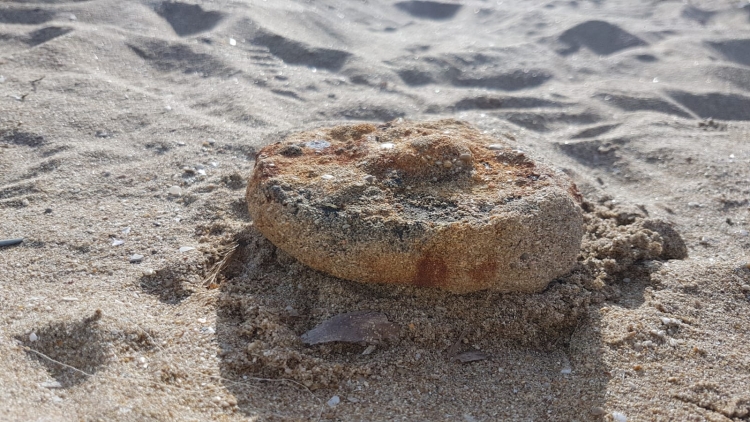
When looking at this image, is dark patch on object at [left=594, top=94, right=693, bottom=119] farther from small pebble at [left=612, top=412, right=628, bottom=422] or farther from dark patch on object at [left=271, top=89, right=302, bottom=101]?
small pebble at [left=612, top=412, right=628, bottom=422]

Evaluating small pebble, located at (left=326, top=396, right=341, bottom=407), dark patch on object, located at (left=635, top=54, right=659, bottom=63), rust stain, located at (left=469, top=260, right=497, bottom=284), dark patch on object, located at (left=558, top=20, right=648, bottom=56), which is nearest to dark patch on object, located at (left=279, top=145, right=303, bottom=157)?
rust stain, located at (left=469, top=260, right=497, bottom=284)

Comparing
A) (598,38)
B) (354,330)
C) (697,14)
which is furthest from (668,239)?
(697,14)

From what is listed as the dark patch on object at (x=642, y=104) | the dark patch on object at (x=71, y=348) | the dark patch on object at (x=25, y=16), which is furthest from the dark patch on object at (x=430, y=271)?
the dark patch on object at (x=25, y=16)

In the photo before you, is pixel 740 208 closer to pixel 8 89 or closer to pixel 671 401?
pixel 671 401

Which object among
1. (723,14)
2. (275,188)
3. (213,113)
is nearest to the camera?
(275,188)

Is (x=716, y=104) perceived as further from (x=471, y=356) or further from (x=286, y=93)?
(x=471, y=356)

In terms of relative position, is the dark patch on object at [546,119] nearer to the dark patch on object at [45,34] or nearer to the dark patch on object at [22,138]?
the dark patch on object at [22,138]

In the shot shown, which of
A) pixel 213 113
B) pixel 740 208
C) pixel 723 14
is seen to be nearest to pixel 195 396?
pixel 213 113
